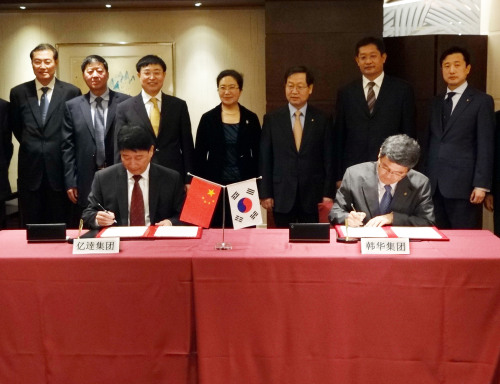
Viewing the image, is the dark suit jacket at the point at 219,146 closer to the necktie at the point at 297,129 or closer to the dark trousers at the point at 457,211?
the necktie at the point at 297,129

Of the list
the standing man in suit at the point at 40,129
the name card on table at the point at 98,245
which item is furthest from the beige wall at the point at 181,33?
the name card on table at the point at 98,245

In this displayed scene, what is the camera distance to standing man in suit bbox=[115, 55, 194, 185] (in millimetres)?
3908

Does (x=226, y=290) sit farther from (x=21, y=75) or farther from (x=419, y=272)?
(x=21, y=75)

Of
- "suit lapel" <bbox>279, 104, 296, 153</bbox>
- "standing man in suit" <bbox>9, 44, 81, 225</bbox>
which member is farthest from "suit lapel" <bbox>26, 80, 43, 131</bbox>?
"suit lapel" <bbox>279, 104, 296, 153</bbox>

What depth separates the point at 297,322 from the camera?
90.0 inches

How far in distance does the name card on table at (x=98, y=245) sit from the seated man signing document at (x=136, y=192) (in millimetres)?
511

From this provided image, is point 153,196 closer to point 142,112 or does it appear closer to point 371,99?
point 142,112

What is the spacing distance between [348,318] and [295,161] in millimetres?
1761

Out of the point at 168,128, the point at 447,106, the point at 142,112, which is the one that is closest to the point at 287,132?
the point at 168,128

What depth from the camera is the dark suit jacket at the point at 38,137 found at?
417cm

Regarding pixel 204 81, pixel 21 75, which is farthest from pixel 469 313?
pixel 21 75

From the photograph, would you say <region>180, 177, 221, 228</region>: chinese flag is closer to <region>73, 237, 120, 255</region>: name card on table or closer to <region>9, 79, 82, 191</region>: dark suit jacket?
<region>73, 237, 120, 255</region>: name card on table

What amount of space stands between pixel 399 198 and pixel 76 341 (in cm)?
155

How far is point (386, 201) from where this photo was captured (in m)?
2.97
